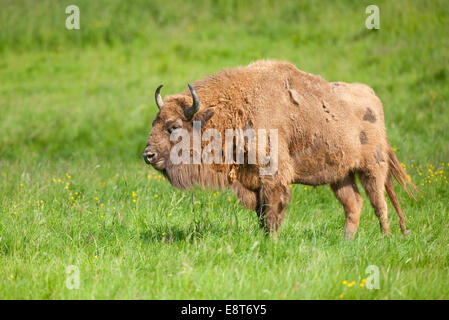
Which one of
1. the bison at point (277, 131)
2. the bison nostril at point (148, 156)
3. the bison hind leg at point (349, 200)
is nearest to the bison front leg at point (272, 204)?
the bison at point (277, 131)

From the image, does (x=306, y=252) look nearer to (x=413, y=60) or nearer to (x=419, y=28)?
(x=413, y=60)

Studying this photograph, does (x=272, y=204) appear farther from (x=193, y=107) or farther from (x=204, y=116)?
(x=193, y=107)

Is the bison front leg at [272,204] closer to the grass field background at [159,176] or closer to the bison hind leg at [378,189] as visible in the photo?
the grass field background at [159,176]

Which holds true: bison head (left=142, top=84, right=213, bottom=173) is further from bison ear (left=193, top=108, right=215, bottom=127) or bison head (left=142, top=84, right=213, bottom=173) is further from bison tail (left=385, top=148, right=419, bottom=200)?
bison tail (left=385, top=148, right=419, bottom=200)

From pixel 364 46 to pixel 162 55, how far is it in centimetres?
607

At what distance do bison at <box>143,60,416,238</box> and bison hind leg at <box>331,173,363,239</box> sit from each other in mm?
16

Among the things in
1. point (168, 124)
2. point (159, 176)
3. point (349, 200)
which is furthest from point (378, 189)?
point (159, 176)

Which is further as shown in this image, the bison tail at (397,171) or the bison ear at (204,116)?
the bison tail at (397,171)

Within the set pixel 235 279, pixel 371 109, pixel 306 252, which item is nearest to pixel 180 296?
pixel 235 279

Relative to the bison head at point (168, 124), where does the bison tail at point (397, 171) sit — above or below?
below

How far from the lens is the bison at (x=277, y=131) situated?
5.97 metres

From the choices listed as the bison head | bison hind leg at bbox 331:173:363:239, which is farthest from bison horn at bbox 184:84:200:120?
bison hind leg at bbox 331:173:363:239

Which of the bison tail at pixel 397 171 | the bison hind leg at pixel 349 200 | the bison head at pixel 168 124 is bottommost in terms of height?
the bison hind leg at pixel 349 200

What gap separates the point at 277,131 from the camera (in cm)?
598
